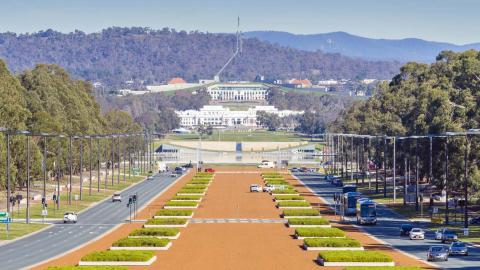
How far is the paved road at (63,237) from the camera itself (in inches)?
3351

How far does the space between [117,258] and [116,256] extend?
0.23 m

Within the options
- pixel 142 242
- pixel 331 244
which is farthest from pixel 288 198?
pixel 142 242

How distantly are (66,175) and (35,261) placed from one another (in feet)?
373

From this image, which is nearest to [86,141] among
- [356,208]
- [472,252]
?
[356,208]

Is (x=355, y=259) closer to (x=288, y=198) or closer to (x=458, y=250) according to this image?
(x=458, y=250)

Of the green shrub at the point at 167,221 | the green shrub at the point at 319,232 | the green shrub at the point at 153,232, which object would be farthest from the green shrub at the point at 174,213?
the green shrub at the point at 319,232

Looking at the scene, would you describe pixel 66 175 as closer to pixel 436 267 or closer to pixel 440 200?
pixel 440 200

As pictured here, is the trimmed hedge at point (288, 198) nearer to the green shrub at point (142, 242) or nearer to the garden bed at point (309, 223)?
the garden bed at point (309, 223)

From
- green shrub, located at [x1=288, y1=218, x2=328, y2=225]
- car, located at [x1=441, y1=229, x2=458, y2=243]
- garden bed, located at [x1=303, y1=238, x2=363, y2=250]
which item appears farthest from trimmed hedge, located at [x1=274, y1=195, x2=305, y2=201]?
garden bed, located at [x1=303, y1=238, x2=363, y2=250]

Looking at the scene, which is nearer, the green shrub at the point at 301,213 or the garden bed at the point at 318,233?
the garden bed at the point at 318,233

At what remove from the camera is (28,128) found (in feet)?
541

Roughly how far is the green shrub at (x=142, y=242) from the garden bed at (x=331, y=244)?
10071mm

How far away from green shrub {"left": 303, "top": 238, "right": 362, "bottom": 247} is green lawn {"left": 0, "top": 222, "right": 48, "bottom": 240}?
25.3 meters

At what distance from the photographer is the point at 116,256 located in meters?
79.1
